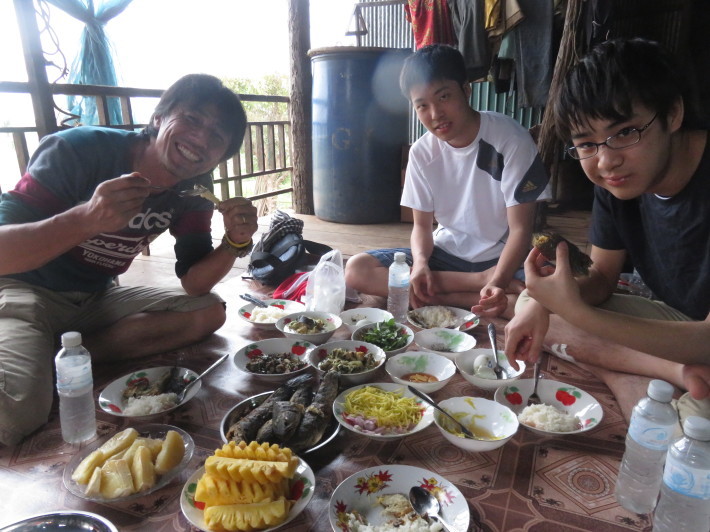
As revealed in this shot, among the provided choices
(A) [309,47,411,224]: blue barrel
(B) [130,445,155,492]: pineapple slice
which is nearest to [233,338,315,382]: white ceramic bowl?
(B) [130,445,155,492]: pineapple slice

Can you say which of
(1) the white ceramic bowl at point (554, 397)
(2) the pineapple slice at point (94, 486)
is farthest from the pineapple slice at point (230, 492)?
(1) the white ceramic bowl at point (554, 397)

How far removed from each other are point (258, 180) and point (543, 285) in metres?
8.20

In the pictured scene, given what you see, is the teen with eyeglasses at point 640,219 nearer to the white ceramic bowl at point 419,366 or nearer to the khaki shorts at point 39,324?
the white ceramic bowl at point 419,366

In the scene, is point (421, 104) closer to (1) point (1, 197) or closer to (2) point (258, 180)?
(1) point (1, 197)

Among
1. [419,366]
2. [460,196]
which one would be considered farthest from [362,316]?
[460,196]

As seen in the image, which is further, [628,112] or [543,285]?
[543,285]

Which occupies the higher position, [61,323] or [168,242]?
[61,323]

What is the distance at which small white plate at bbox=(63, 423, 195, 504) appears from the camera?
4.49ft

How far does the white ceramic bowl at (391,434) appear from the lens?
1.58 metres

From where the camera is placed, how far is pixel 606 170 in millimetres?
1627

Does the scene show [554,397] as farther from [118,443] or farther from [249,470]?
[118,443]

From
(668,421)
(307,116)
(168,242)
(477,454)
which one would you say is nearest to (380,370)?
(477,454)

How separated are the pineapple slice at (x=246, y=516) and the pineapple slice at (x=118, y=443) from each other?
44 cm

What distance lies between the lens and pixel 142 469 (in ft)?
4.58
